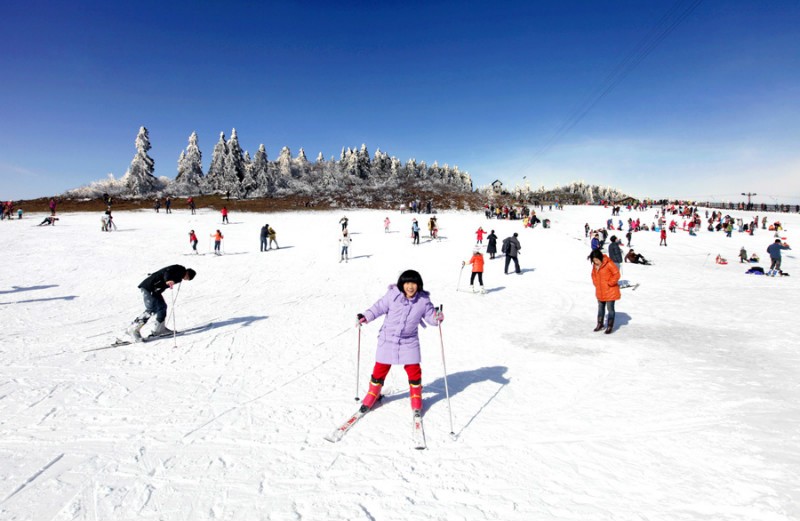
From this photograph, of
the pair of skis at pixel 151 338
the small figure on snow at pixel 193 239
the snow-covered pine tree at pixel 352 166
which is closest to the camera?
the pair of skis at pixel 151 338

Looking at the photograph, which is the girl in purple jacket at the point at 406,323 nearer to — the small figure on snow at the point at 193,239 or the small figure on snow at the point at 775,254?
the small figure on snow at the point at 193,239

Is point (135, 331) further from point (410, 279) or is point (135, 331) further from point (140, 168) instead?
point (140, 168)

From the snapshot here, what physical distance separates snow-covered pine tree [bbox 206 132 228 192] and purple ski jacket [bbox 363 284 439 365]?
236 ft

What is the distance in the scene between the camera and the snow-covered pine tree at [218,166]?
223 feet

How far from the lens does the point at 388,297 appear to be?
452cm

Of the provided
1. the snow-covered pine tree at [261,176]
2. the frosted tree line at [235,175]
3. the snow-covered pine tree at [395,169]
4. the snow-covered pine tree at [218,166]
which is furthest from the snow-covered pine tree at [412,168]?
the snow-covered pine tree at [218,166]

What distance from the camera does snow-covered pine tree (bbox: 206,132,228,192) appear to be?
67.9 meters

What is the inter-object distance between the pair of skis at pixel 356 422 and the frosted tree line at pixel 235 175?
5925cm

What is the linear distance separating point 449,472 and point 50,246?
2616 centimetres

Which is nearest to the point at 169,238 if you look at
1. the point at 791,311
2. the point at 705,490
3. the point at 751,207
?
the point at 705,490

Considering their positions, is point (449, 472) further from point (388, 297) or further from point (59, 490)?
point (59, 490)

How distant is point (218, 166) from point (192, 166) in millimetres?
4609

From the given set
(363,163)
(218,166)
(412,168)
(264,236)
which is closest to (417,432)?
(264,236)

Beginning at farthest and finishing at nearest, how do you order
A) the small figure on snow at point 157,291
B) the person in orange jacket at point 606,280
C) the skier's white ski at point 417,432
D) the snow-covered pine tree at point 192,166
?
the snow-covered pine tree at point 192,166 < the person in orange jacket at point 606,280 < the small figure on snow at point 157,291 < the skier's white ski at point 417,432
